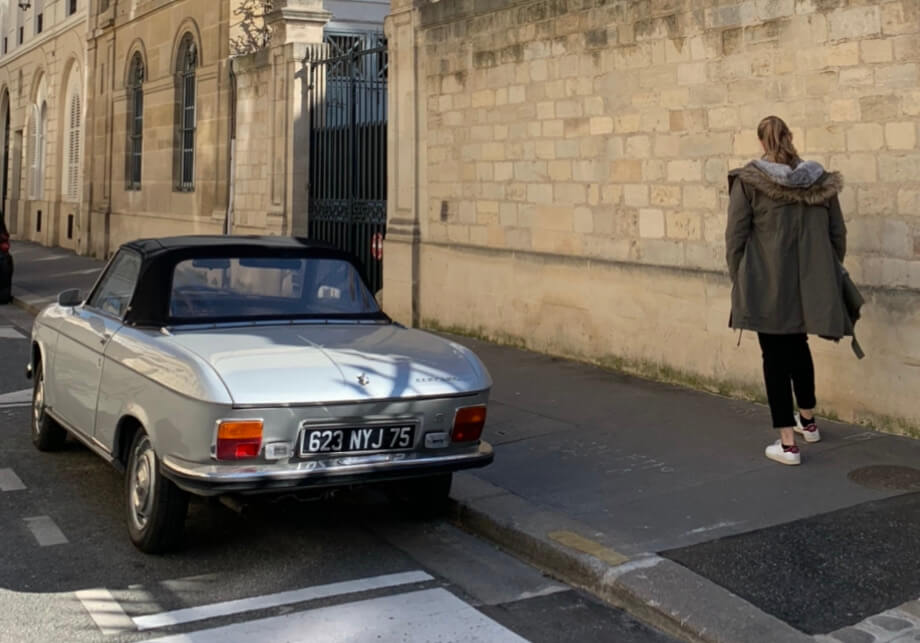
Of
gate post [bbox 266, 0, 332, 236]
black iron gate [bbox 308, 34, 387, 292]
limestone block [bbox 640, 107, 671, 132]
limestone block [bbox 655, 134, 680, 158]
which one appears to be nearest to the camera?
limestone block [bbox 655, 134, 680, 158]

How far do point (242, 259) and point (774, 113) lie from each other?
427cm

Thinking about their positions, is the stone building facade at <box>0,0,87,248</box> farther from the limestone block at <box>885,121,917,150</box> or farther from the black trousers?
the black trousers

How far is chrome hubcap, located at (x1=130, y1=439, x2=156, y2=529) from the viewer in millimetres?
5176

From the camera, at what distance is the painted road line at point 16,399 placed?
9008 millimetres

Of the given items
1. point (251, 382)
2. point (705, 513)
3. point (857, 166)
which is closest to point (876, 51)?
point (857, 166)

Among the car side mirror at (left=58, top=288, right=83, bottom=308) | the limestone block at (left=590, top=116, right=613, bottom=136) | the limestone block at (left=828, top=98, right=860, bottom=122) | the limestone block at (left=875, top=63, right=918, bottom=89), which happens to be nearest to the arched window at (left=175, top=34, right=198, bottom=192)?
the limestone block at (left=590, top=116, right=613, bottom=136)

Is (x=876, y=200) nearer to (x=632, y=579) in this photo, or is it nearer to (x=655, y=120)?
(x=655, y=120)

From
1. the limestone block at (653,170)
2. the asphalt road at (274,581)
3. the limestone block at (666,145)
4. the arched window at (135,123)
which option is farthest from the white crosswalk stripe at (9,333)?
the arched window at (135,123)

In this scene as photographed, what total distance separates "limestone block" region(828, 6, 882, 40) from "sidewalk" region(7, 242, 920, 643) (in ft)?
8.80

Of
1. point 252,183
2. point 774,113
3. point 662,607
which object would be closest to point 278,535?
point 662,607

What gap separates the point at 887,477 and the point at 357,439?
319 cm

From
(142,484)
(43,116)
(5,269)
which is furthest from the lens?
(43,116)

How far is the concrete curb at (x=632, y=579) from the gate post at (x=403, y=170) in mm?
6815

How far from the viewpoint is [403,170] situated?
503 inches
